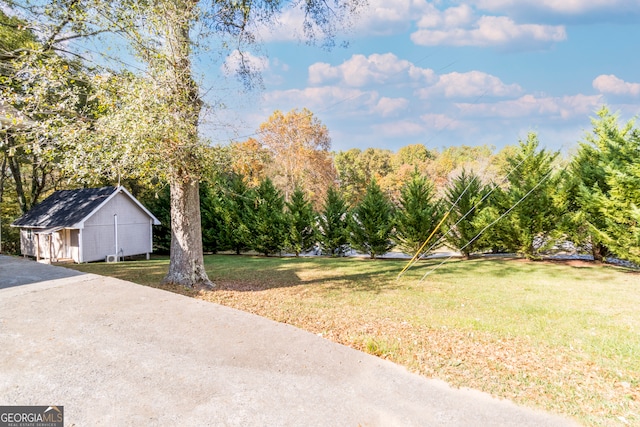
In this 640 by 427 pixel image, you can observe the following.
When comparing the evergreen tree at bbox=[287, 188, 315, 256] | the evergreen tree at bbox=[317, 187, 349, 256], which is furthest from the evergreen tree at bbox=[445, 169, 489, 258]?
the evergreen tree at bbox=[287, 188, 315, 256]

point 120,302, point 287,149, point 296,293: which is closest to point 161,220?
A: point 287,149

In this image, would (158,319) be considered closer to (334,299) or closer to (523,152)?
(334,299)

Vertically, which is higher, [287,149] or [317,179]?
[287,149]

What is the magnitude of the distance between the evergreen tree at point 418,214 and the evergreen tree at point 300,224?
429 cm

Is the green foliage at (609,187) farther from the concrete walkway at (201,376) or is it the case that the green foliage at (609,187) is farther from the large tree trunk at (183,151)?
the large tree trunk at (183,151)

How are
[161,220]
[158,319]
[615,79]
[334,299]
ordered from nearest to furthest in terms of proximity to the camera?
[158,319]
[334,299]
[615,79]
[161,220]

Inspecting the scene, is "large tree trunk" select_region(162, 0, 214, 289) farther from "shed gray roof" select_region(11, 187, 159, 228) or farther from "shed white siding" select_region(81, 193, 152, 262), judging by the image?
"shed white siding" select_region(81, 193, 152, 262)

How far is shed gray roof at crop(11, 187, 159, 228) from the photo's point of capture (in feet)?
53.4

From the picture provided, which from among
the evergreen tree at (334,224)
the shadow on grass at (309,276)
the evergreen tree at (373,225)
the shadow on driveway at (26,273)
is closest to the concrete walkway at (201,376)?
the shadow on driveway at (26,273)

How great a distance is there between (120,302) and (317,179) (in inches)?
984

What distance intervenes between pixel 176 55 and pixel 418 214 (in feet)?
34.3

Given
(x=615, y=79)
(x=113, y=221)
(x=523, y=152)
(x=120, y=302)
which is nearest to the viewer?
(x=120, y=302)

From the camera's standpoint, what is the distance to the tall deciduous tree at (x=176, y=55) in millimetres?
6148

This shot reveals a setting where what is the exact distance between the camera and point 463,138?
30.6 ft
